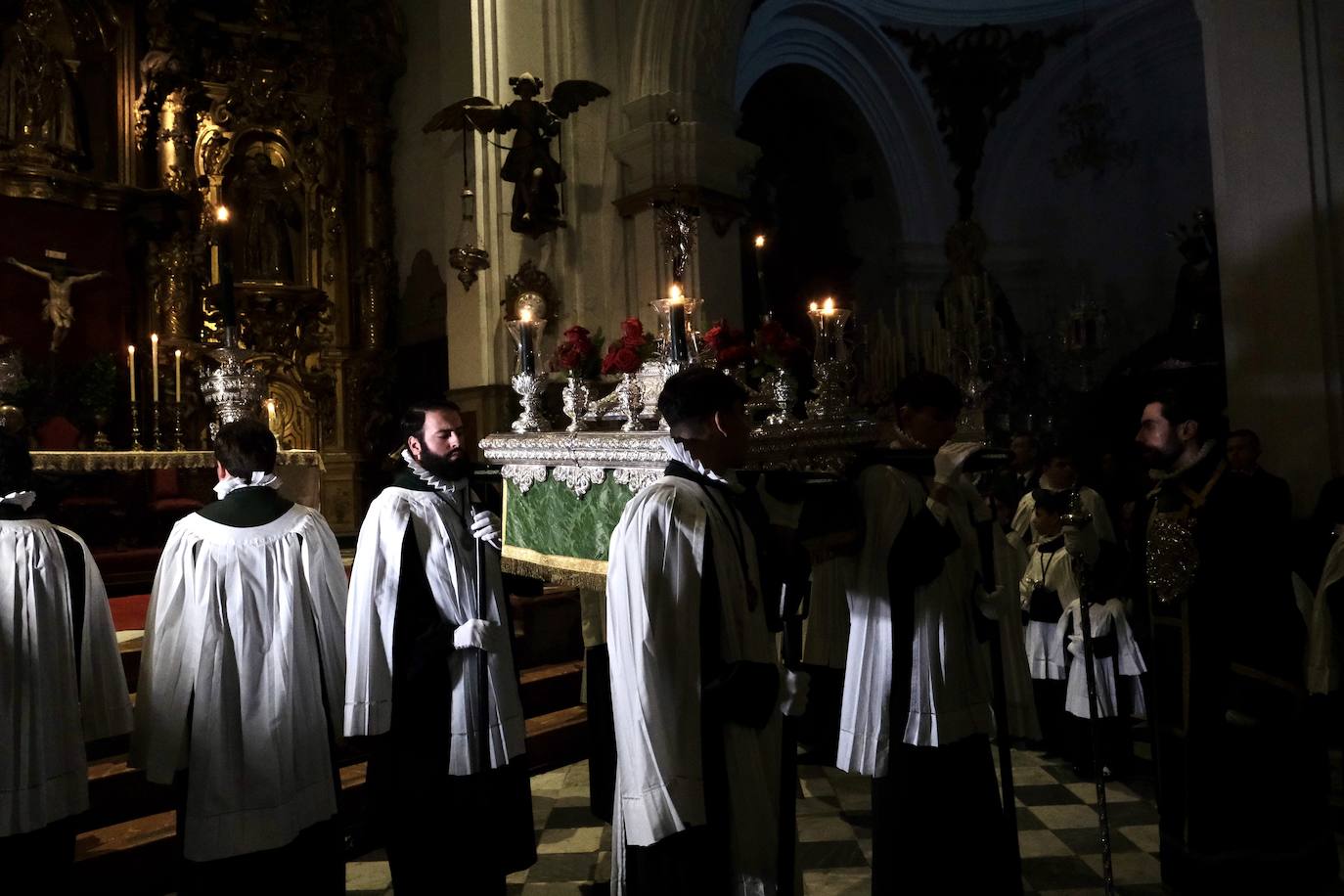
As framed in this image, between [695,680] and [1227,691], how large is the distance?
7.77 feet

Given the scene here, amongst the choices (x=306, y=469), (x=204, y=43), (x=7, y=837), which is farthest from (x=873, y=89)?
(x=7, y=837)

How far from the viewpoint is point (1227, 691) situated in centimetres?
371

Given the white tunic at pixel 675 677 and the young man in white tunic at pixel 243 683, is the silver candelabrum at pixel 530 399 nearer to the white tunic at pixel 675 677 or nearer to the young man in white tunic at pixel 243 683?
the young man in white tunic at pixel 243 683

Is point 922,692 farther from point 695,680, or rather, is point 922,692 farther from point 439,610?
point 439,610

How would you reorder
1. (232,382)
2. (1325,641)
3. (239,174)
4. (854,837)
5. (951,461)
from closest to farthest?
1. (951,461)
2. (1325,641)
3. (854,837)
4. (232,382)
5. (239,174)

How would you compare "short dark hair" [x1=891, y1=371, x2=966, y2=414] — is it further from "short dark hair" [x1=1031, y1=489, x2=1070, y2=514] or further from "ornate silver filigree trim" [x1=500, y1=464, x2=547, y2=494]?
"short dark hair" [x1=1031, y1=489, x2=1070, y2=514]

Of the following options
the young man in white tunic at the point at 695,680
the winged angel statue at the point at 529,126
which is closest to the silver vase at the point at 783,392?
the young man in white tunic at the point at 695,680

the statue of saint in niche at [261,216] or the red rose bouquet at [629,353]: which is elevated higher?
the statue of saint in niche at [261,216]

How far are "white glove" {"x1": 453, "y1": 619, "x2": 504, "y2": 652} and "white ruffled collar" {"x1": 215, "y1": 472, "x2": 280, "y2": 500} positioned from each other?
0.95m

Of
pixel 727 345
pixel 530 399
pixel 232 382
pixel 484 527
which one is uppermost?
pixel 232 382

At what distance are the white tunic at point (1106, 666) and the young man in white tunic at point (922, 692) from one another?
6.87 ft

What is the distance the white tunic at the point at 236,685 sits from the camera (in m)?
3.41

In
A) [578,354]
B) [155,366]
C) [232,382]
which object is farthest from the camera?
[155,366]

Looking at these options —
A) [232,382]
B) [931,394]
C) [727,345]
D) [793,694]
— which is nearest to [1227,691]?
[931,394]
